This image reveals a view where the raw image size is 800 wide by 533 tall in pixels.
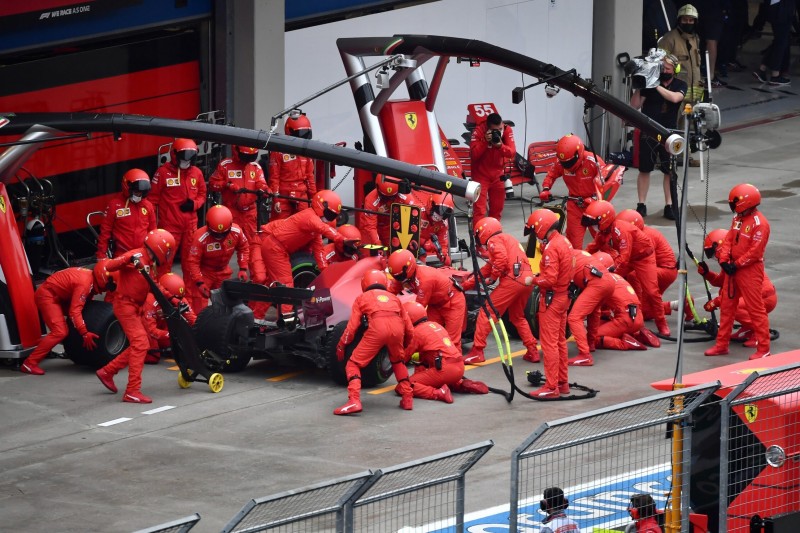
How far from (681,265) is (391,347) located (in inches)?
168

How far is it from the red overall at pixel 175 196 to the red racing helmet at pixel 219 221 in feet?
5.69

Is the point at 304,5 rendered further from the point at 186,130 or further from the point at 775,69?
the point at 775,69

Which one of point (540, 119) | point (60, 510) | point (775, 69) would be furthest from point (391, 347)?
point (775, 69)

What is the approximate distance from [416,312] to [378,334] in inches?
30.3

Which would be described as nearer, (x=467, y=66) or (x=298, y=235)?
(x=298, y=235)

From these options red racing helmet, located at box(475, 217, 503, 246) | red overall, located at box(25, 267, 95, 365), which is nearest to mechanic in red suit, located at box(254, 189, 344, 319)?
red racing helmet, located at box(475, 217, 503, 246)

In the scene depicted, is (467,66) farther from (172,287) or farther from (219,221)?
(172,287)

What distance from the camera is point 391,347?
1526 centimetres

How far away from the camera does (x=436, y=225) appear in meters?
19.4

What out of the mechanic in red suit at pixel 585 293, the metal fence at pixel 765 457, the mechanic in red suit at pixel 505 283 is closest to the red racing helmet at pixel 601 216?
→ the mechanic in red suit at pixel 585 293

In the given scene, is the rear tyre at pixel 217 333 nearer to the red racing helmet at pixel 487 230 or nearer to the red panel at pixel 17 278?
the red panel at pixel 17 278

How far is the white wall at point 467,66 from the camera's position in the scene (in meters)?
23.7

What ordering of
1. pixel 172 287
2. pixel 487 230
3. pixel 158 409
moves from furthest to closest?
pixel 487 230
pixel 172 287
pixel 158 409

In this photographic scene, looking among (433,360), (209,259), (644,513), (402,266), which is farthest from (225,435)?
(644,513)
